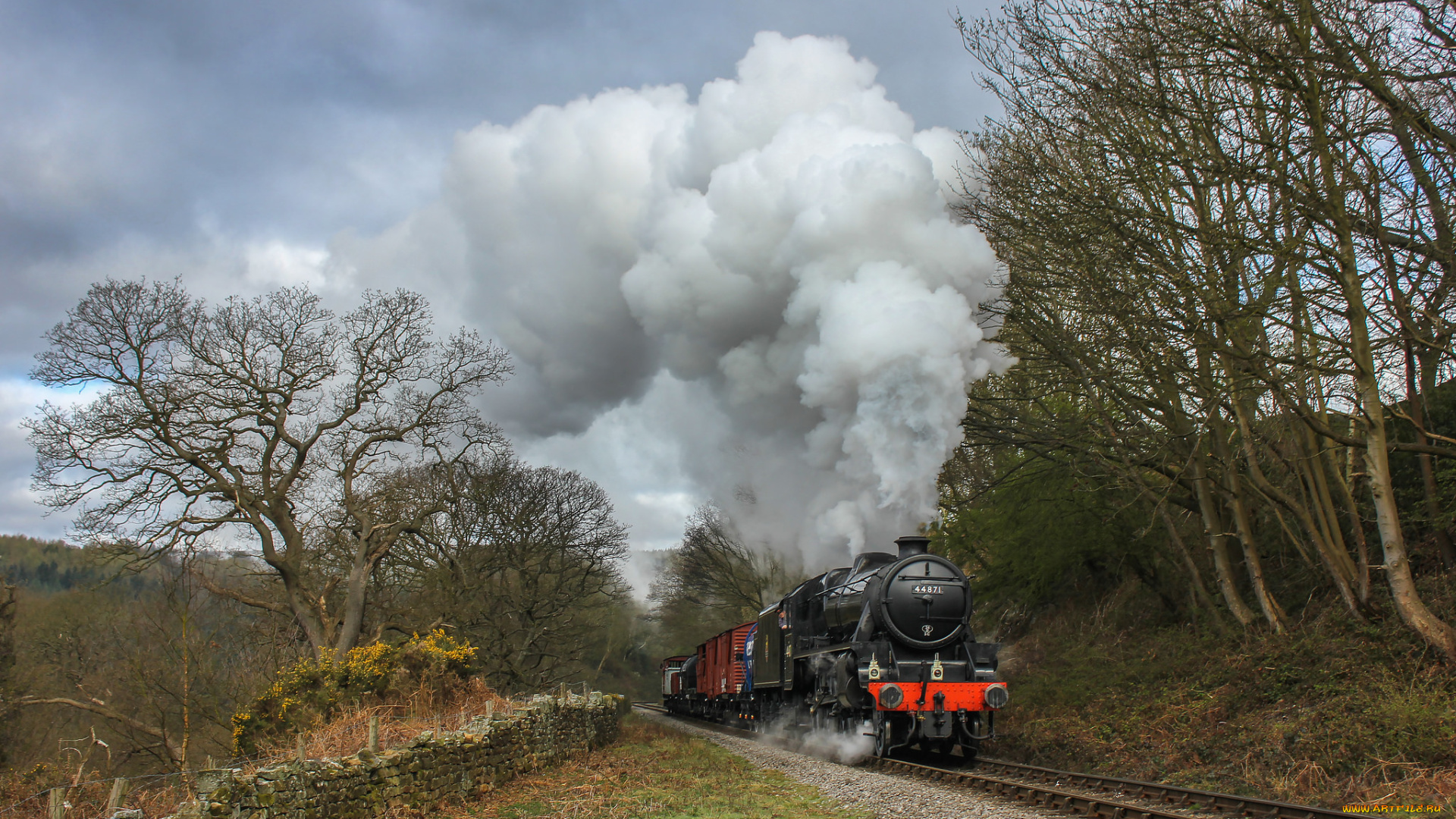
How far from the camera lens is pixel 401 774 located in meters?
8.43

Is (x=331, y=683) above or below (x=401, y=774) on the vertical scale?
above

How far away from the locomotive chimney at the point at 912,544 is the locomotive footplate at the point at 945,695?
5.90ft

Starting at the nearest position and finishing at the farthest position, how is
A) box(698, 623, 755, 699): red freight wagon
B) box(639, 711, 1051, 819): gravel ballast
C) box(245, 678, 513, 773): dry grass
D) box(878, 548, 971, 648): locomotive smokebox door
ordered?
box(639, 711, 1051, 819): gravel ballast
box(245, 678, 513, 773): dry grass
box(878, 548, 971, 648): locomotive smokebox door
box(698, 623, 755, 699): red freight wagon

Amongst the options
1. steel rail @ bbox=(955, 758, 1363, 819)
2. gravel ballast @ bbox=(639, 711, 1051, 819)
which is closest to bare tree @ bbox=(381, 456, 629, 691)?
gravel ballast @ bbox=(639, 711, 1051, 819)

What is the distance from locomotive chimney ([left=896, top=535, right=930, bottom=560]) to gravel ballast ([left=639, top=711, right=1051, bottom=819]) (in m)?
2.97

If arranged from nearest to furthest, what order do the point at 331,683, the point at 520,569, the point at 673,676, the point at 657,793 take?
the point at 657,793 < the point at 331,683 < the point at 520,569 < the point at 673,676

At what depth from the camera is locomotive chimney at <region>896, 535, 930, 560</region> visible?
1270cm

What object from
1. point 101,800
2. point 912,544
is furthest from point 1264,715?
point 101,800

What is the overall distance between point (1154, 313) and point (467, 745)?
9.25m

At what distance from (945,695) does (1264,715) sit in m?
3.64

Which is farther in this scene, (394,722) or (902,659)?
(902,659)

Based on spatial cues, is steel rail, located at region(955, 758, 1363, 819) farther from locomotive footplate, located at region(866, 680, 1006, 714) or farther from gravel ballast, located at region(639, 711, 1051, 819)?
gravel ballast, located at region(639, 711, 1051, 819)

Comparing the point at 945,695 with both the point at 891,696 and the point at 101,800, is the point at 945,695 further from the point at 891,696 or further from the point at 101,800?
the point at 101,800

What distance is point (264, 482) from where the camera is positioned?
17.2m
